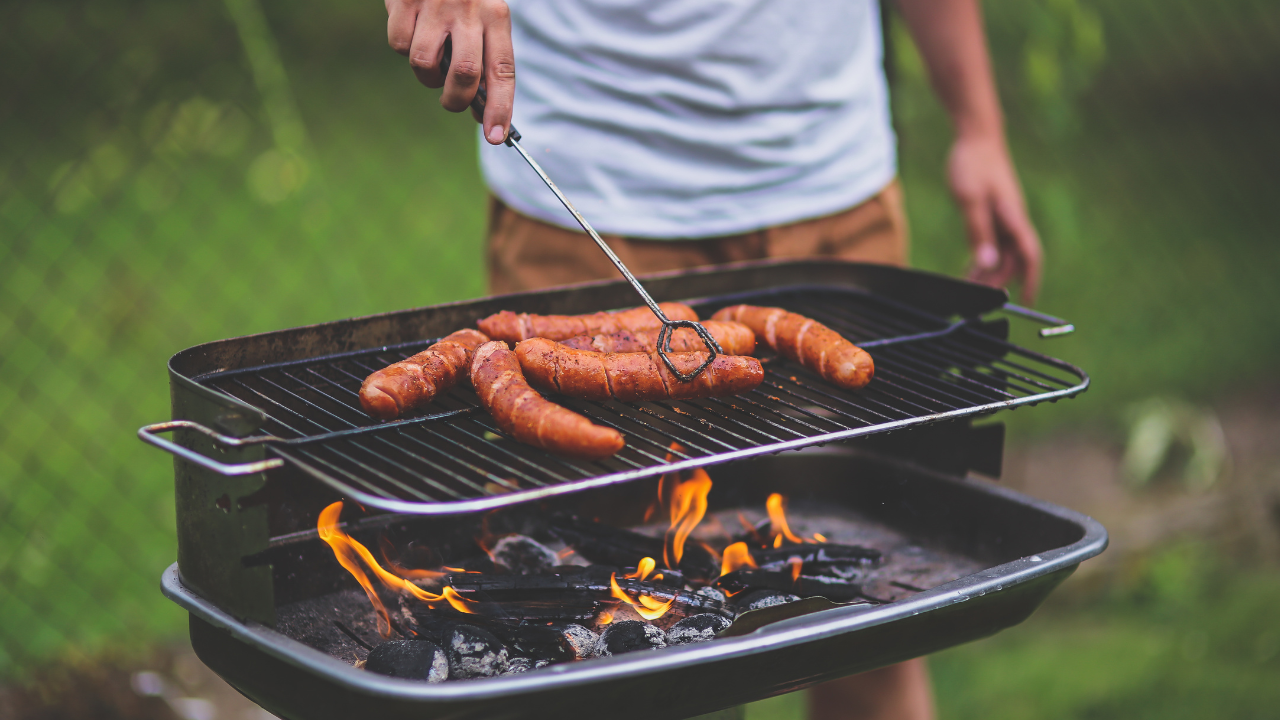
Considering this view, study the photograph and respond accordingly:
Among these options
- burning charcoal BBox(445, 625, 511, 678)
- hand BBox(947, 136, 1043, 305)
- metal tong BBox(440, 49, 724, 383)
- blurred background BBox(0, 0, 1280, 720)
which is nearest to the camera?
burning charcoal BBox(445, 625, 511, 678)

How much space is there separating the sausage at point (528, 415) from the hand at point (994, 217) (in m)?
1.66

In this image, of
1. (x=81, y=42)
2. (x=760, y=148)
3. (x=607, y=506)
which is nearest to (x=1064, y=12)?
(x=760, y=148)

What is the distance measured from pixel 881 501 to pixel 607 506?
69 centimetres

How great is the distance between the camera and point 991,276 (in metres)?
3.11

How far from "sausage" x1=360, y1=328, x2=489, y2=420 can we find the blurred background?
2158 millimetres

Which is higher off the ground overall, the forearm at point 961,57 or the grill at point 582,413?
the forearm at point 961,57

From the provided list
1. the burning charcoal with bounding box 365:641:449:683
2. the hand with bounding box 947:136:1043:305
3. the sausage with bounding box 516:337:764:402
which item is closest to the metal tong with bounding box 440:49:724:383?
the sausage with bounding box 516:337:764:402

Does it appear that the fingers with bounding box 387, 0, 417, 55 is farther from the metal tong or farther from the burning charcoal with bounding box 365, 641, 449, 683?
the burning charcoal with bounding box 365, 641, 449, 683

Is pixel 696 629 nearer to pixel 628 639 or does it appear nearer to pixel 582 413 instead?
pixel 628 639

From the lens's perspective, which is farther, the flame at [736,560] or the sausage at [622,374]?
the flame at [736,560]

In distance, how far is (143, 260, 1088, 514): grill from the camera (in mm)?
1684

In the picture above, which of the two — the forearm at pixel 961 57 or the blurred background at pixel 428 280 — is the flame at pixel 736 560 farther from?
the blurred background at pixel 428 280

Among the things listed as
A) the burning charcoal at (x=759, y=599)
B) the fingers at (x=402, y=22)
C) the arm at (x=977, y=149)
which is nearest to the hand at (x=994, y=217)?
the arm at (x=977, y=149)

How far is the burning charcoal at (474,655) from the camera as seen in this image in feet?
5.91
